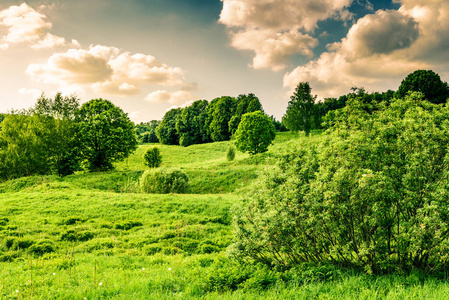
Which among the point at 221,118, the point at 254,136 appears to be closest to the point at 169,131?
the point at 221,118

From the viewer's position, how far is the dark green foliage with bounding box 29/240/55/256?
1056cm

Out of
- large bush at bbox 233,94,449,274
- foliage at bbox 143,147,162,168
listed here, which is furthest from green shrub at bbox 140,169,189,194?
foliage at bbox 143,147,162,168

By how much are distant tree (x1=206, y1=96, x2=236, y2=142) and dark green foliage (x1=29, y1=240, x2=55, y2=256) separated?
60.6m

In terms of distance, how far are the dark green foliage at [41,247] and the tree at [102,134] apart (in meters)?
25.9

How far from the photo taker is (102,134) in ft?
118

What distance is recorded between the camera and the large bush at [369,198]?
5820 millimetres

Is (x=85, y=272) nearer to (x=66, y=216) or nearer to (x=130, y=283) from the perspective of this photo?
(x=130, y=283)

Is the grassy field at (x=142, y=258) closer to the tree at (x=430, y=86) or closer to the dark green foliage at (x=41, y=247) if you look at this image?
the dark green foliage at (x=41, y=247)

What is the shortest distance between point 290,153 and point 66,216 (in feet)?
45.0

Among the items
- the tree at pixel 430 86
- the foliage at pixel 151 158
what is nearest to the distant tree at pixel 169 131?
the foliage at pixel 151 158

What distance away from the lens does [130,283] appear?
264 inches

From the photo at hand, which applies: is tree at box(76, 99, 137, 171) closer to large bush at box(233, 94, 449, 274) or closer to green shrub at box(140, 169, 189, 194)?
green shrub at box(140, 169, 189, 194)

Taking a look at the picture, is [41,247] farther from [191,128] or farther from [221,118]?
[191,128]

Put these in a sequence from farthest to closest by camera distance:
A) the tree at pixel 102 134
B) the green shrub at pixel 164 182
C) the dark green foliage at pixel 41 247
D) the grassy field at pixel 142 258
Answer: the tree at pixel 102 134, the green shrub at pixel 164 182, the dark green foliage at pixel 41 247, the grassy field at pixel 142 258
